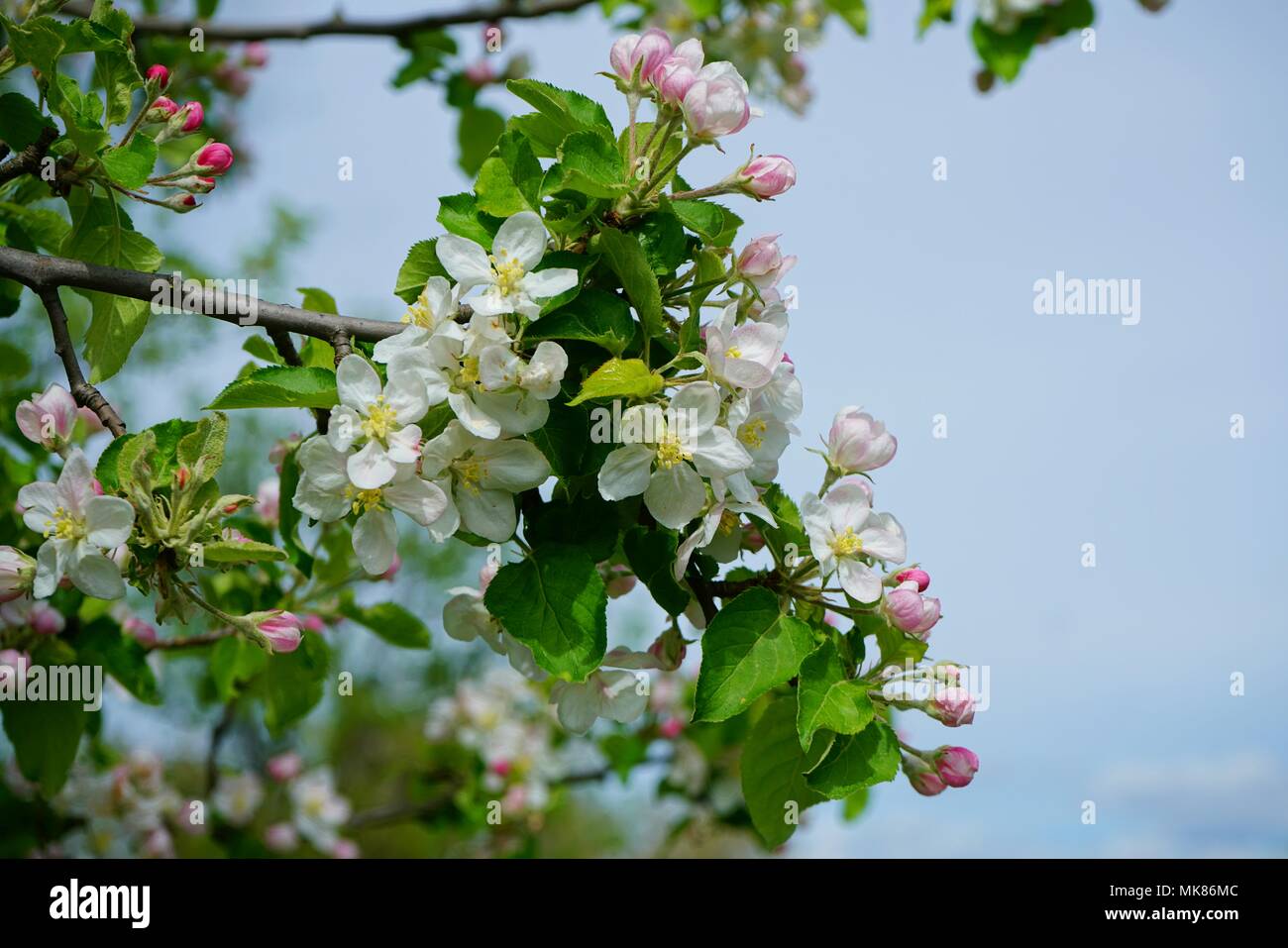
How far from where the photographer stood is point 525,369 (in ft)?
3.62

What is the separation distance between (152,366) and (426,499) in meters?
6.13

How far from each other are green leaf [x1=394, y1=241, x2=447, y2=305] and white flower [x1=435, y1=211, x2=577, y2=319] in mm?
75

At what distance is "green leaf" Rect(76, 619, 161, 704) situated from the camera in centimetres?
177

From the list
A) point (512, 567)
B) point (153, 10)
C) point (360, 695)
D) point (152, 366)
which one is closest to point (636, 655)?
point (512, 567)

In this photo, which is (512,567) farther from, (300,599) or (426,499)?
(300,599)

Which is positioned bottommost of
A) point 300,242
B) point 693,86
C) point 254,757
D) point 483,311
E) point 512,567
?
point 254,757

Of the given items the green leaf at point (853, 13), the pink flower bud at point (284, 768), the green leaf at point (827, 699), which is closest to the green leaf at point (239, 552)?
the green leaf at point (827, 699)

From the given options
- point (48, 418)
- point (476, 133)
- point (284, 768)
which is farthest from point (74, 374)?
point (284, 768)

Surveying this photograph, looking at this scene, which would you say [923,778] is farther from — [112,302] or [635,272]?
[112,302]

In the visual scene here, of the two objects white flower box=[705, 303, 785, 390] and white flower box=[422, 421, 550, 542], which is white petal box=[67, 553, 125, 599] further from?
white flower box=[705, 303, 785, 390]

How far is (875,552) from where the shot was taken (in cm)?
124

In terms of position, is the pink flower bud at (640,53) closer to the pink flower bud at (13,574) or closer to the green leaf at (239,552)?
the green leaf at (239,552)

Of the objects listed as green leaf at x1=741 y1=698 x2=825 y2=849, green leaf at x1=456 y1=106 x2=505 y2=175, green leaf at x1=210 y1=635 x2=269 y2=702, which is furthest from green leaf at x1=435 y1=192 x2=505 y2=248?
green leaf at x1=456 y1=106 x2=505 y2=175

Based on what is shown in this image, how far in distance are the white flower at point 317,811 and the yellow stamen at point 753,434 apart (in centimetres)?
272
